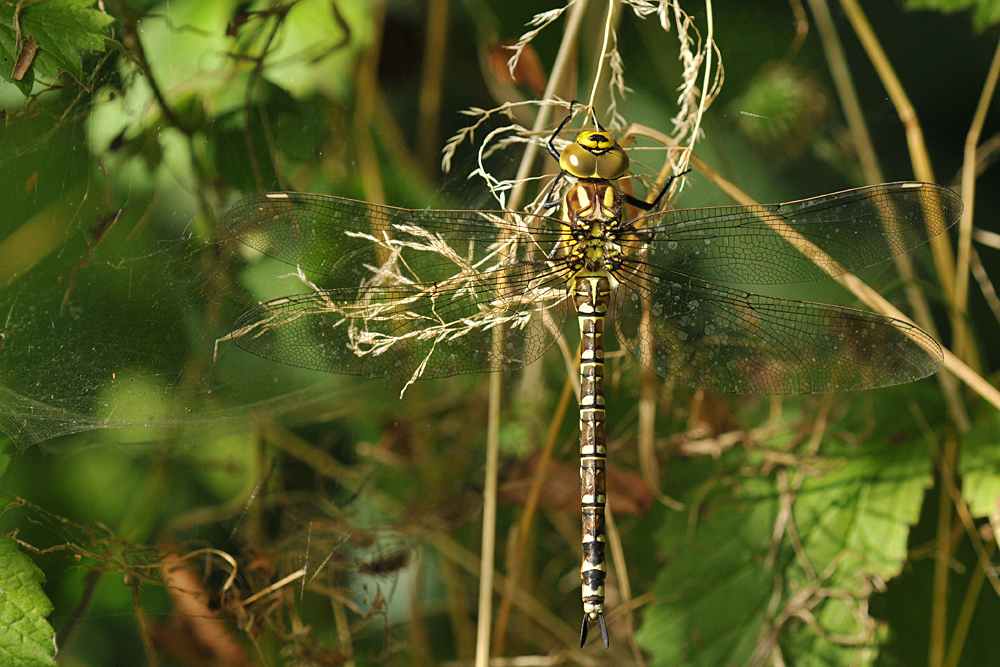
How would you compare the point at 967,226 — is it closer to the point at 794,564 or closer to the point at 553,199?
the point at 794,564

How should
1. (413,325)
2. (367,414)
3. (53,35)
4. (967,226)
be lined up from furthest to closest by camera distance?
(967,226), (367,414), (413,325), (53,35)

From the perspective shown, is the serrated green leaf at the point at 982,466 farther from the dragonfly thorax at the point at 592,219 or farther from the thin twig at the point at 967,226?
the dragonfly thorax at the point at 592,219

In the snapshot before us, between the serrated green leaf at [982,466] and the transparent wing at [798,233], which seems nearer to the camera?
the transparent wing at [798,233]

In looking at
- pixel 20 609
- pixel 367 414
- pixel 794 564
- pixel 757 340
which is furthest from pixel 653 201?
pixel 20 609

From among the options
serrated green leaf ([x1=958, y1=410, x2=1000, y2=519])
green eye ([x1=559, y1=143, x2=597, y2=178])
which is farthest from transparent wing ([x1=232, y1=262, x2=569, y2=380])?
serrated green leaf ([x1=958, y1=410, x2=1000, y2=519])

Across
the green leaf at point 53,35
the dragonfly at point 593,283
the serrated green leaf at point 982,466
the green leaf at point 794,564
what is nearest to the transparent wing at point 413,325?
the dragonfly at point 593,283

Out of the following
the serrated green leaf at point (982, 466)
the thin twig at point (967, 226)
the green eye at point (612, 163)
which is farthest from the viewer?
the thin twig at point (967, 226)

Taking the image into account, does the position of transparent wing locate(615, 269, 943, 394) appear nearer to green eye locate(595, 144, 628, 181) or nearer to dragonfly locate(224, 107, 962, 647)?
dragonfly locate(224, 107, 962, 647)

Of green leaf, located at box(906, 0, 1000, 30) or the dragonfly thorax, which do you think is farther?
green leaf, located at box(906, 0, 1000, 30)
